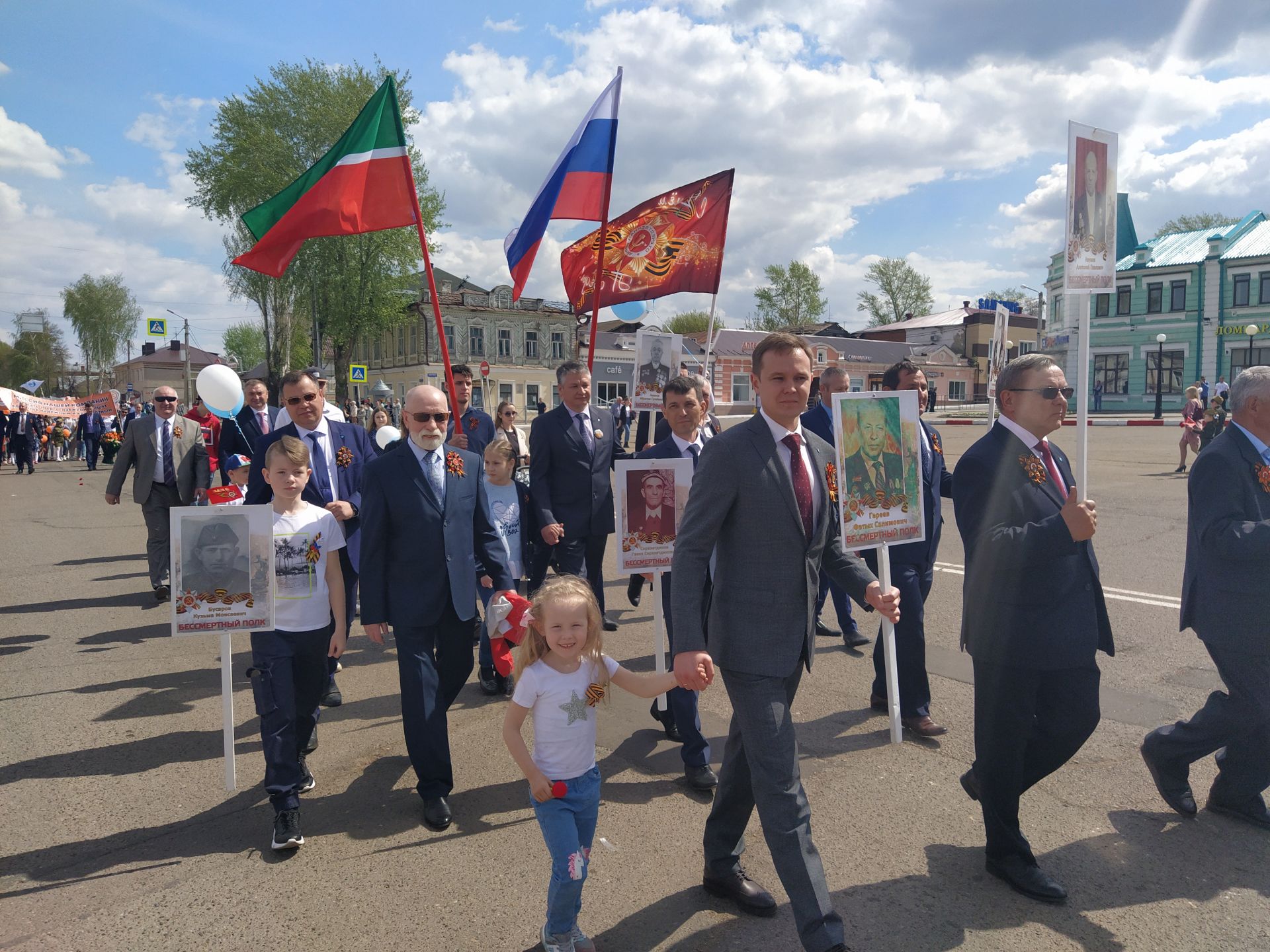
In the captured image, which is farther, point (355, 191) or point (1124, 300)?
point (1124, 300)

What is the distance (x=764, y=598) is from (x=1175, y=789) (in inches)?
96.1

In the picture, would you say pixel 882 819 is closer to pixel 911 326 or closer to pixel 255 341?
pixel 911 326

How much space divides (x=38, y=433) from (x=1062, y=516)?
128ft

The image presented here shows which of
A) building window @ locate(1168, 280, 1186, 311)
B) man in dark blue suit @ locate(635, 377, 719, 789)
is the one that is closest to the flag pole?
man in dark blue suit @ locate(635, 377, 719, 789)

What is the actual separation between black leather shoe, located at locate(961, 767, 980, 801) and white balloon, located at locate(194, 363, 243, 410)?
285 inches

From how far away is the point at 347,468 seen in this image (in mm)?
5387

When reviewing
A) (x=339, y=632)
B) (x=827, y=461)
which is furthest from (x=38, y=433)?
(x=827, y=461)

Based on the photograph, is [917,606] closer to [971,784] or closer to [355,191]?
[971,784]

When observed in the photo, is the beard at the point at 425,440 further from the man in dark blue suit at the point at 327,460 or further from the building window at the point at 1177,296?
the building window at the point at 1177,296

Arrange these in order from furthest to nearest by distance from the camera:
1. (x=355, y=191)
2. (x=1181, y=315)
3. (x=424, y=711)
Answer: (x=1181, y=315)
(x=355, y=191)
(x=424, y=711)

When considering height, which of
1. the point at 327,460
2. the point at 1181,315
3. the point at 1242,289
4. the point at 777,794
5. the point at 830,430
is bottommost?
the point at 777,794

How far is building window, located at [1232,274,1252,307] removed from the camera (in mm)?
46531

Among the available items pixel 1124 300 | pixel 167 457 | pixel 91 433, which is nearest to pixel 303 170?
pixel 91 433

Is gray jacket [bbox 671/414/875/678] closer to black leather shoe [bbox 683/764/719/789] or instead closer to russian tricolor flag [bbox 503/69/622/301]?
black leather shoe [bbox 683/764/719/789]
